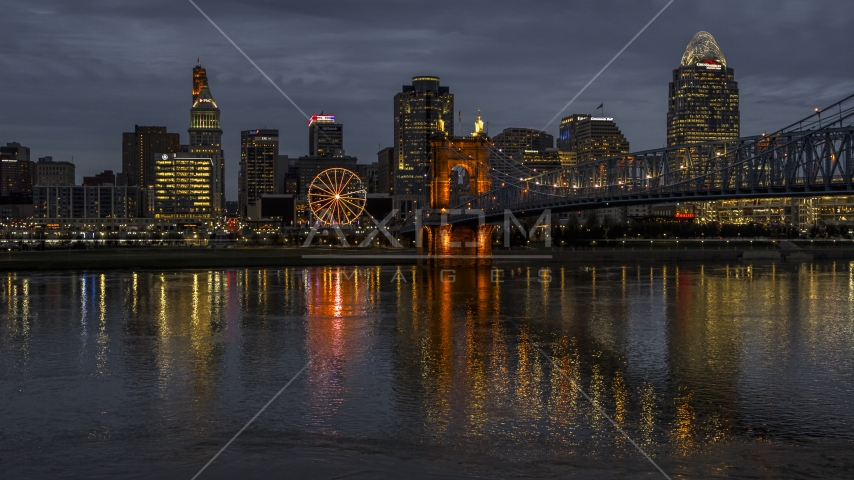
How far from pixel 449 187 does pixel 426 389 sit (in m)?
66.3

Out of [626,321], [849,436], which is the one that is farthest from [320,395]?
[626,321]

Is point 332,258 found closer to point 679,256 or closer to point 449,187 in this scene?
point 449,187

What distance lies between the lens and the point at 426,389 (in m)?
18.8

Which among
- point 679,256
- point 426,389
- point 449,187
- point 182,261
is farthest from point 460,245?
point 426,389

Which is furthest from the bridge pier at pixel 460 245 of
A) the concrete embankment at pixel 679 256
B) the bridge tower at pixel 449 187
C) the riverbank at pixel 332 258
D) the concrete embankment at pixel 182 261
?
the concrete embankment at pixel 679 256

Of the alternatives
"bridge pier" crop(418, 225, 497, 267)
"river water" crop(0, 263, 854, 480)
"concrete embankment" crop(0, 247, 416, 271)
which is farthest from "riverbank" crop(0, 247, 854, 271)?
"river water" crop(0, 263, 854, 480)

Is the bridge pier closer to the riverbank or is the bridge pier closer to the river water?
the riverbank

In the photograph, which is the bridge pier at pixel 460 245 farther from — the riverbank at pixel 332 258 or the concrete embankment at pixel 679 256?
the concrete embankment at pixel 679 256

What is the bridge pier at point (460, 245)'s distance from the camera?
7369 centimetres

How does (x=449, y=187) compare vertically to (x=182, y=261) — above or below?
above

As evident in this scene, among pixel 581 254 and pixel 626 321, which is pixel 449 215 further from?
pixel 626 321

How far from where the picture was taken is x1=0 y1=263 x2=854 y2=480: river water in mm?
13891

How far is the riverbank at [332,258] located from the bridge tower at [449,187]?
2.77m

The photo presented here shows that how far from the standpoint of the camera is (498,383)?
19.5m
